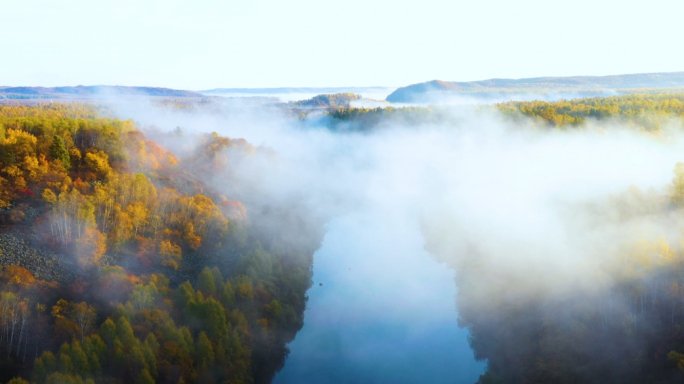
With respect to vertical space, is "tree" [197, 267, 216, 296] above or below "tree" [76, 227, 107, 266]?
below

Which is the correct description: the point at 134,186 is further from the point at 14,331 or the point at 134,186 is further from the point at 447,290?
the point at 447,290

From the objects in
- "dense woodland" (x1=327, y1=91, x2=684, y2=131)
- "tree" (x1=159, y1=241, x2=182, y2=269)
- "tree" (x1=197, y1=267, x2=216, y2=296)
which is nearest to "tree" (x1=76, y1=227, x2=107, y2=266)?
"tree" (x1=159, y1=241, x2=182, y2=269)

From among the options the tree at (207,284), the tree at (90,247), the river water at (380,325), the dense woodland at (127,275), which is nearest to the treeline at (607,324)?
the river water at (380,325)

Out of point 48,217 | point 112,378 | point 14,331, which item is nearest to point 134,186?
point 48,217

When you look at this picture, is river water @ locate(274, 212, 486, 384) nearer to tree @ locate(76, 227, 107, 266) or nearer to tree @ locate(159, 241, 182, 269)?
tree @ locate(159, 241, 182, 269)

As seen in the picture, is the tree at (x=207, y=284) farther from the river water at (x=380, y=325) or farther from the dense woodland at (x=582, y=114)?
the dense woodland at (x=582, y=114)
